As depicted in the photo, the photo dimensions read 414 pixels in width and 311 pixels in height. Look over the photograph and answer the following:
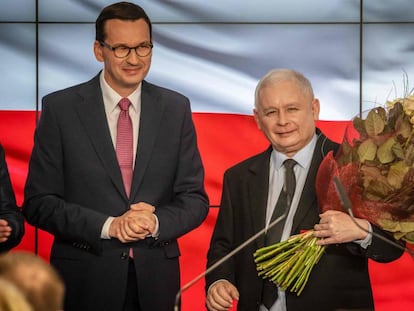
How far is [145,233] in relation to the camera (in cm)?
349

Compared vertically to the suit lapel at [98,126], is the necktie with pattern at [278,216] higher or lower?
lower

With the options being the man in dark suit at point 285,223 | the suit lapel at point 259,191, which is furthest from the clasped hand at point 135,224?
the suit lapel at point 259,191

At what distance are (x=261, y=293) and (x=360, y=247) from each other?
14.0 inches

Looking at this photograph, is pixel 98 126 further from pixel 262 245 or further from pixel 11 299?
pixel 11 299

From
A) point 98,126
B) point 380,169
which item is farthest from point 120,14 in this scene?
point 380,169

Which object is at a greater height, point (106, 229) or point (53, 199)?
point (53, 199)

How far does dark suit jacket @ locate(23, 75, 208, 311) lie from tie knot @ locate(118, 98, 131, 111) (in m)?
0.07

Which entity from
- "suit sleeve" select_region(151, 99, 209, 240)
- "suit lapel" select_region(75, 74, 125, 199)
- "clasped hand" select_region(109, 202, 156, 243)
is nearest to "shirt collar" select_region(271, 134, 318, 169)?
"suit sleeve" select_region(151, 99, 209, 240)

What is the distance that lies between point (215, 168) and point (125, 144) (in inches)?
29.6

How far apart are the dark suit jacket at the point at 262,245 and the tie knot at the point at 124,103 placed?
1.52ft

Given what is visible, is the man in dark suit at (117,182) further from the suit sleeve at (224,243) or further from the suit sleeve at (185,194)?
the suit sleeve at (224,243)

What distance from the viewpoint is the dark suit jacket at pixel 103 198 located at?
358 cm

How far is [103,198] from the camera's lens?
3.63 meters

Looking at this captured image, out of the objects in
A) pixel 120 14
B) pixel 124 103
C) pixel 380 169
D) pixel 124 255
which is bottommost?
pixel 124 255
